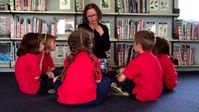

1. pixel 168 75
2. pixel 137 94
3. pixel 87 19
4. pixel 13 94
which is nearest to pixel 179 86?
pixel 168 75

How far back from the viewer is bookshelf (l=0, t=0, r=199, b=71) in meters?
4.40

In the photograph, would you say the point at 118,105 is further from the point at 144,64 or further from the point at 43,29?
the point at 43,29

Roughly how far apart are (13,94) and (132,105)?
4.14ft

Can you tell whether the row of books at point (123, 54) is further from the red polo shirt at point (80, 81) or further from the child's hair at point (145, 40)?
the red polo shirt at point (80, 81)

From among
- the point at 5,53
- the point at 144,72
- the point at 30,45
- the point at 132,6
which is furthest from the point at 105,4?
the point at 144,72

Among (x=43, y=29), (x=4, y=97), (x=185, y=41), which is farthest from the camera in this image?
(x=185, y=41)

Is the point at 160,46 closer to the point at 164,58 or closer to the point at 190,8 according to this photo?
the point at 164,58

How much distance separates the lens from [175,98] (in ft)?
10.3

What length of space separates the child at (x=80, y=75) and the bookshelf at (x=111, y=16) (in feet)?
5.47

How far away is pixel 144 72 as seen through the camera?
2.81 m

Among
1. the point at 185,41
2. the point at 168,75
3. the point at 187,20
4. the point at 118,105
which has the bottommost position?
the point at 118,105

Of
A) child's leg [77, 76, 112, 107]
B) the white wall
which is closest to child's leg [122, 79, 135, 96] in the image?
child's leg [77, 76, 112, 107]

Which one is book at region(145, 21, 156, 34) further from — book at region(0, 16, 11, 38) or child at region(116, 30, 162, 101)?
book at region(0, 16, 11, 38)

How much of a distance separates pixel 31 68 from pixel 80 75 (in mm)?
664
